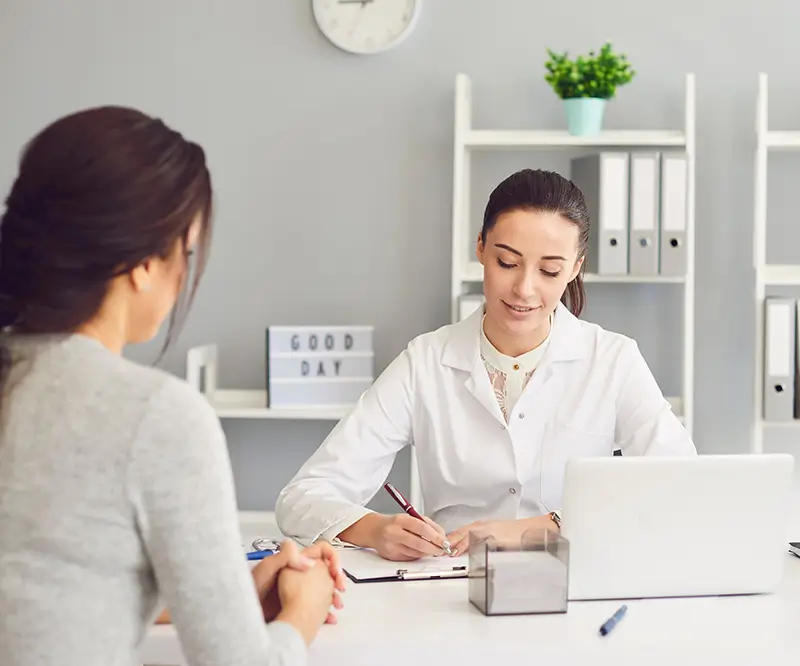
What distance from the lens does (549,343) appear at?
220cm

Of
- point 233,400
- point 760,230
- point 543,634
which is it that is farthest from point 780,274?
point 543,634

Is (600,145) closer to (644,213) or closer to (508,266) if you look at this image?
(644,213)

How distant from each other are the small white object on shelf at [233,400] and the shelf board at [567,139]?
2.75 ft

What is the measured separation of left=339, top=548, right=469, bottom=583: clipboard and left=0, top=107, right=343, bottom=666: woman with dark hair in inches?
22.7

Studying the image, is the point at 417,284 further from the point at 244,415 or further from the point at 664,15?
the point at 664,15

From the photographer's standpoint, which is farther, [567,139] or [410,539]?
[567,139]

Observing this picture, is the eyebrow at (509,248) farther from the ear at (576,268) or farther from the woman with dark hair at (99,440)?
the woman with dark hair at (99,440)

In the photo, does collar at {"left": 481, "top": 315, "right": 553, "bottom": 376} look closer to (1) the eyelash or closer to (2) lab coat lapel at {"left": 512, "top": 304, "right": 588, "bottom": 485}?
(2) lab coat lapel at {"left": 512, "top": 304, "right": 588, "bottom": 485}

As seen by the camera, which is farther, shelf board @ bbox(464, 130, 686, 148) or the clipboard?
shelf board @ bbox(464, 130, 686, 148)

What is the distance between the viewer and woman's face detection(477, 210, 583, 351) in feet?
6.89

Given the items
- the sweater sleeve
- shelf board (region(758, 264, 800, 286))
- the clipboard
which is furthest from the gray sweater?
shelf board (region(758, 264, 800, 286))

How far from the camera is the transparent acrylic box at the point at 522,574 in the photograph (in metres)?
1.43

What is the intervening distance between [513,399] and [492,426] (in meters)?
0.07

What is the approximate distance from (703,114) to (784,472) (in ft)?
6.33
